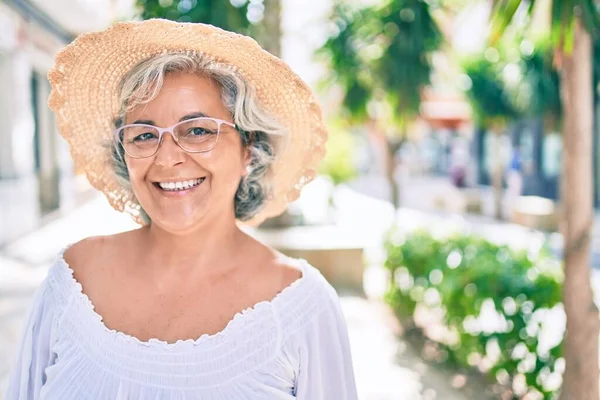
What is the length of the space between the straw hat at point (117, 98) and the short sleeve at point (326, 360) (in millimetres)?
481

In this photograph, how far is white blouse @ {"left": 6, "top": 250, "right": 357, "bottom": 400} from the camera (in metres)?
1.52

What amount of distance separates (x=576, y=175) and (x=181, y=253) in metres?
2.23

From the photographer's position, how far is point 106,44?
66.7 inches

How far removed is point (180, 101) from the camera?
5.23ft

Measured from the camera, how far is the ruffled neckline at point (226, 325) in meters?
1.56

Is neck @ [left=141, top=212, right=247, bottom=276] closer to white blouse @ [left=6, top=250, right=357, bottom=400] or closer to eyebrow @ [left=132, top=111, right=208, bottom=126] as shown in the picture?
white blouse @ [left=6, top=250, right=357, bottom=400]

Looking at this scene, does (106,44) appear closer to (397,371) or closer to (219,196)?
(219,196)

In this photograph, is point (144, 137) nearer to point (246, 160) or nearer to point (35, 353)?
point (246, 160)

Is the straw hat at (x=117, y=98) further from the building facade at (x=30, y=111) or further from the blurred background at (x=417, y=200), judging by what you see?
the building facade at (x=30, y=111)

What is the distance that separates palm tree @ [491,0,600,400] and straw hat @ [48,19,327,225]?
1715 millimetres

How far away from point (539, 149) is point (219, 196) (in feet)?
59.3

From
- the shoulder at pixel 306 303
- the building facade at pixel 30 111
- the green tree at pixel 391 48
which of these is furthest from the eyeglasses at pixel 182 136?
the building facade at pixel 30 111

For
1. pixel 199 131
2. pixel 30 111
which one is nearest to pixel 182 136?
pixel 199 131

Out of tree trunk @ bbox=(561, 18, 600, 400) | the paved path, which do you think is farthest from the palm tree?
the paved path
